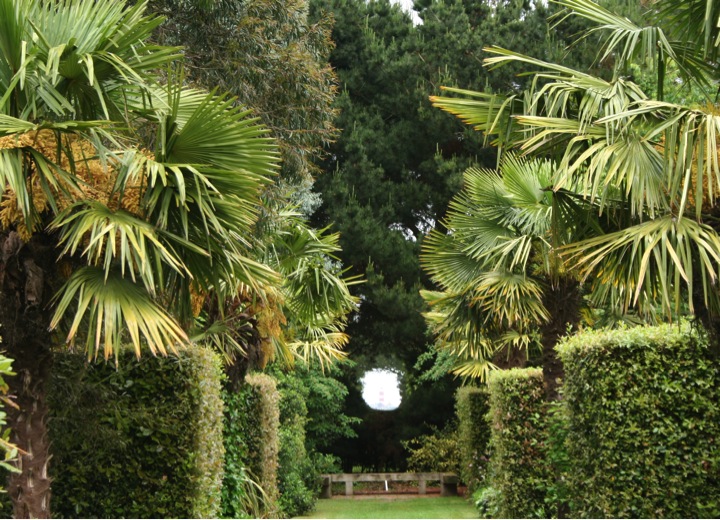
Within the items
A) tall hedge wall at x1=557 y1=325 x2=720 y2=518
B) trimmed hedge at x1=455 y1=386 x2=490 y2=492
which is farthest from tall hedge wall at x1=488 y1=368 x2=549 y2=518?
trimmed hedge at x1=455 y1=386 x2=490 y2=492

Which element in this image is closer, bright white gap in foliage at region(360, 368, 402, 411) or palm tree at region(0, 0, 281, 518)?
palm tree at region(0, 0, 281, 518)

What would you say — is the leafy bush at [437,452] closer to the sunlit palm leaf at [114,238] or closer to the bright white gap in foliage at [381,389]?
the bright white gap in foliage at [381,389]

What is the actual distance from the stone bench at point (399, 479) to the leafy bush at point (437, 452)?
0.65 meters

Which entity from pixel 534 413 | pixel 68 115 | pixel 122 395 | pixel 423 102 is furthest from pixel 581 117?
pixel 423 102

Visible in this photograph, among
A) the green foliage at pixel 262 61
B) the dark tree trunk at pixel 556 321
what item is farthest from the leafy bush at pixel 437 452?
the green foliage at pixel 262 61

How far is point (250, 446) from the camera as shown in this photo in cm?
1346

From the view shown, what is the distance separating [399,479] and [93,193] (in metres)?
17.8

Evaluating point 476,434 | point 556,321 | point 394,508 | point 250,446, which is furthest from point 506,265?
point 394,508

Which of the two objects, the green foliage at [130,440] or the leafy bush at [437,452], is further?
the leafy bush at [437,452]

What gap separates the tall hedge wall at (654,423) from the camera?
24.5 feet

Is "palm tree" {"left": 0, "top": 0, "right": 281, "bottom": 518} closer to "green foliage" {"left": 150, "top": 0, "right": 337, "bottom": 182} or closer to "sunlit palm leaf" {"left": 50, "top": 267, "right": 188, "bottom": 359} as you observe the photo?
"sunlit palm leaf" {"left": 50, "top": 267, "right": 188, "bottom": 359}

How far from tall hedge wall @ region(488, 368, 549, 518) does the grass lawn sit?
395 cm

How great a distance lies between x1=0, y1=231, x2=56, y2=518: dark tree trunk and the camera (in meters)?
5.89

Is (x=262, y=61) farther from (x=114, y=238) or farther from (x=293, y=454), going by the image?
(x=293, y=454)
